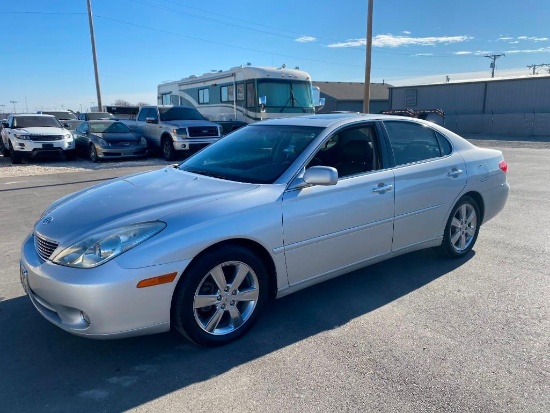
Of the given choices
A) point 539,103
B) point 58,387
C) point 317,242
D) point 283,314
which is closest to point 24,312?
point 58,387

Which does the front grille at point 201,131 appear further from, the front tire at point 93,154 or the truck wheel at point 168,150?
the front tire at point 93,154

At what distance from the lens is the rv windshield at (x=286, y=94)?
16250 millimetres

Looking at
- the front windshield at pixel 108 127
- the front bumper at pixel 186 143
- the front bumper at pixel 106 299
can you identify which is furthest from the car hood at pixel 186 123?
the front bumper at pixel 106 299

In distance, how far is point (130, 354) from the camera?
10.2 feet

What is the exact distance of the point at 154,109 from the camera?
16.2m

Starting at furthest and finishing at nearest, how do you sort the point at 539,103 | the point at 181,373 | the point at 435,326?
the point at 539,103 < the point at 435,326 < the point at 181,373

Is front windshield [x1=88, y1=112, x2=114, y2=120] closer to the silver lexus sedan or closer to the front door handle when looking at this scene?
the silver lexus sedan

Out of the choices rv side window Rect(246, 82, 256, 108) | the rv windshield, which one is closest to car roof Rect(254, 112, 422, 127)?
the rv windshield

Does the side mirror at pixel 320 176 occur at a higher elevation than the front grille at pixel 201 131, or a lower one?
higher

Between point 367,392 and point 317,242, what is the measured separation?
48.6 inches

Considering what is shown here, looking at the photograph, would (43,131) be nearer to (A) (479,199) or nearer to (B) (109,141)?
(B) (109,141)

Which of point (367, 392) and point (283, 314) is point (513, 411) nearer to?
point (367, 392)

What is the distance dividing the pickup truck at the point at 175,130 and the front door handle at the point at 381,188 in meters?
11.2

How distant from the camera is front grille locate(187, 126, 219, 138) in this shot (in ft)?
48.6
